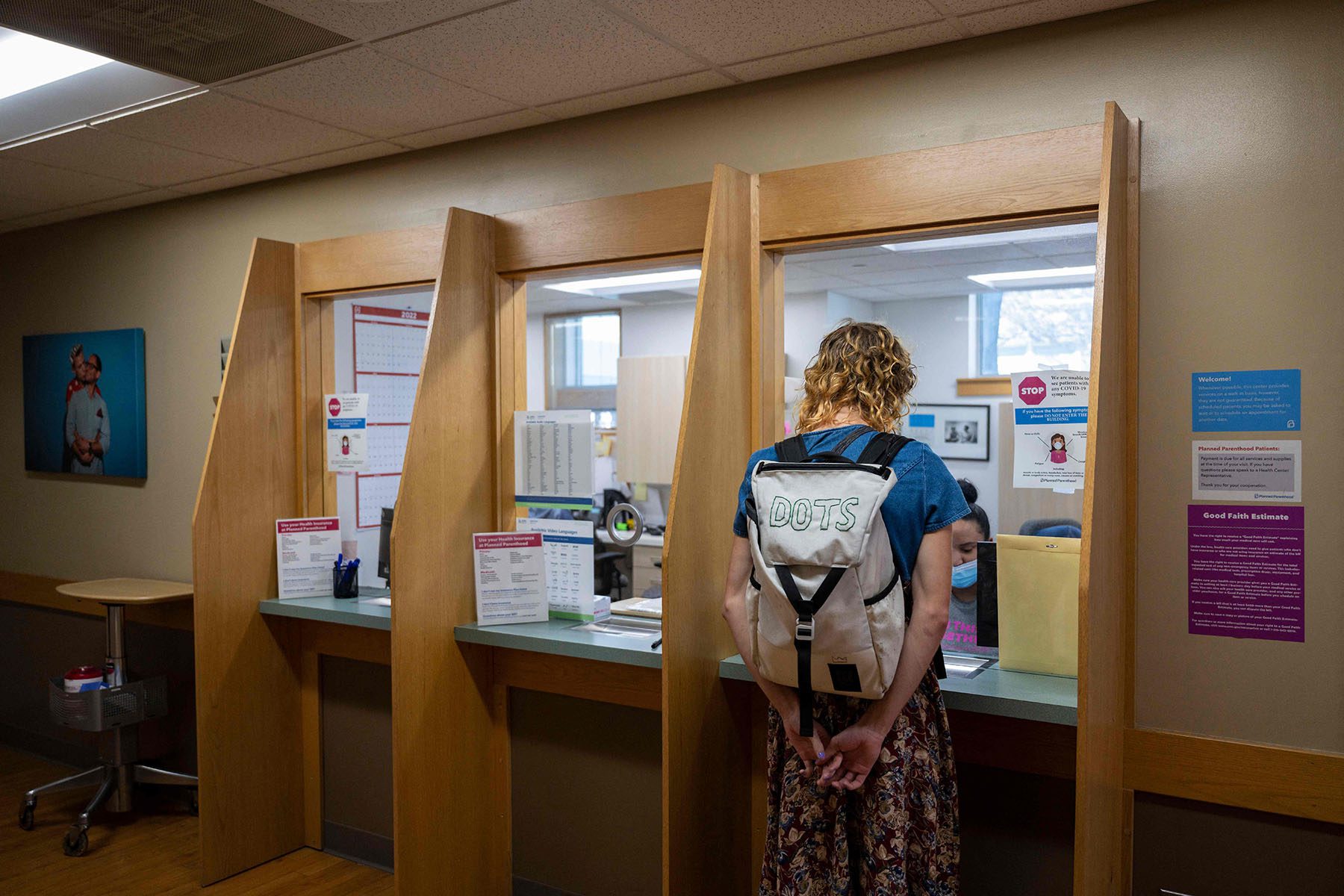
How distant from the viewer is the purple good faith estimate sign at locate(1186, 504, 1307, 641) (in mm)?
2221

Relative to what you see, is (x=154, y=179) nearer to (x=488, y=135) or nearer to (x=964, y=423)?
(x=488, y=135)

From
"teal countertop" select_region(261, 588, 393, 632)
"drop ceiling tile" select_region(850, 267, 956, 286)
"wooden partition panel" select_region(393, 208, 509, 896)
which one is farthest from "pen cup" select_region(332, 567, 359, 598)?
"drop ceiling tile" select_region(850, 267, 956, 286)

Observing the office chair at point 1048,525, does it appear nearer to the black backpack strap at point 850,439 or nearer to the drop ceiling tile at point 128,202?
the black backpack strap at point 850,439

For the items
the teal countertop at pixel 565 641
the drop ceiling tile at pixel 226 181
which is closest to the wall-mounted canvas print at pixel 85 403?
the drop ceiling tile at pixel 226 181

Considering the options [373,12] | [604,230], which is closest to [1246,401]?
[604,230]

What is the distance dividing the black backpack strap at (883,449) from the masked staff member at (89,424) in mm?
4087

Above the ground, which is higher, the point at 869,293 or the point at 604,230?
the point at 869,293

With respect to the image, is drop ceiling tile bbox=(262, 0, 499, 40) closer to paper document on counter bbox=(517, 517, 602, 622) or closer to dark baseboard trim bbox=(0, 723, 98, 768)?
paper document on counter bbox=(517, 517, 602, 622)

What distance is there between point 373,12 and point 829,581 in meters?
1.70

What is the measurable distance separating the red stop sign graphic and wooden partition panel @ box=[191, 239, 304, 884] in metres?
2.73

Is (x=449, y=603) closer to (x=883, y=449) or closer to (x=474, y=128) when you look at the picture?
(x=474, y=128)

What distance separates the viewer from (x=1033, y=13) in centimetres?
238

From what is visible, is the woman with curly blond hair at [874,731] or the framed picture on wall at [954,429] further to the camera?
the framed picture on wall at [954,429]

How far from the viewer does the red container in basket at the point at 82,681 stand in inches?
157
